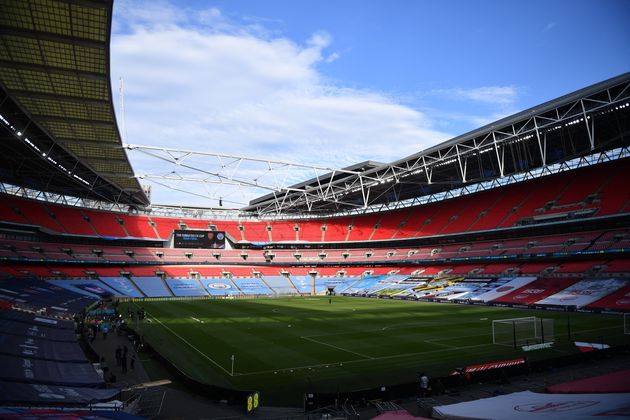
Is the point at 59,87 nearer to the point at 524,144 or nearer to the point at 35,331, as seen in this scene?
the point at 35,331

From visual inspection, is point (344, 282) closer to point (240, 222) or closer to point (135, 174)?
point (240, 222)

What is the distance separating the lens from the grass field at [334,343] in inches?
709

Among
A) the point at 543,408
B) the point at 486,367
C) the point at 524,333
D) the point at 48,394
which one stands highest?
the point at 543,408

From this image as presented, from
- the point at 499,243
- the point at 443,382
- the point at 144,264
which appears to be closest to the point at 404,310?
the point at 499,243

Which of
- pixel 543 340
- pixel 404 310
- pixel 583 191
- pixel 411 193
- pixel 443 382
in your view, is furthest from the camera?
pixel 411 193

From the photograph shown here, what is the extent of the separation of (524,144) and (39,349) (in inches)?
1610

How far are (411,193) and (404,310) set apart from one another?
94.8 ft

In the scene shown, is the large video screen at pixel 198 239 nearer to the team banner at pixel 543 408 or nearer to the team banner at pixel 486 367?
the team banner at pixel 486 367

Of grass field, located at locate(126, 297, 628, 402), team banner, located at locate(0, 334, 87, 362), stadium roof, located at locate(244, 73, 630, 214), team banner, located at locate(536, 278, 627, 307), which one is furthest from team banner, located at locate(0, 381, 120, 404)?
team banner, located at locate(536, 278, 627, 307)

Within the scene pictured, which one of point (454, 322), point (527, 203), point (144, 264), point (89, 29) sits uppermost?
point (89, 29)

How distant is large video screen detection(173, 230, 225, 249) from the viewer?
70312 millimetres

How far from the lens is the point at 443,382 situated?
1549 centimetres

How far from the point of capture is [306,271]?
246ft

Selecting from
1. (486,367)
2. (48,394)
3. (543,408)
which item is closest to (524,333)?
(486,367)
